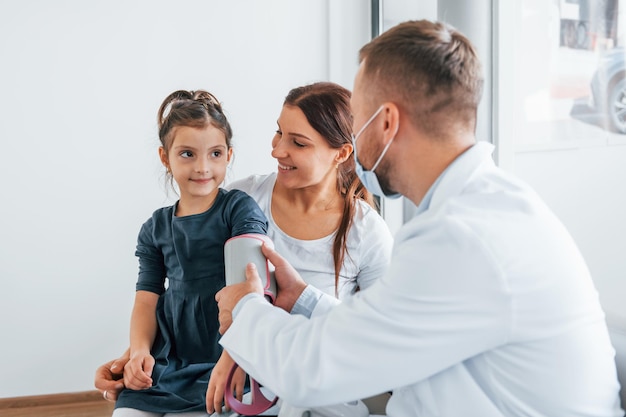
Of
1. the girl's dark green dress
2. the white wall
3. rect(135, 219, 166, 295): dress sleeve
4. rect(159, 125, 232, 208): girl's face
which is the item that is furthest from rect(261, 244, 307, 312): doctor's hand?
the white wall

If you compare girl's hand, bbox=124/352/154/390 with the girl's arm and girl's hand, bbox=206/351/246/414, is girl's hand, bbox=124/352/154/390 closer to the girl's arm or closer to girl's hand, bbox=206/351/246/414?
the girl's arm

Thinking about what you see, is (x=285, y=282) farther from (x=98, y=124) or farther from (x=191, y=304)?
(x=98, y=124)

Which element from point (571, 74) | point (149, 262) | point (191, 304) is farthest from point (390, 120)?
point (571, 74)

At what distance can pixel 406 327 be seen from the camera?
1005 millimetres

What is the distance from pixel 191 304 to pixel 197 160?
345 mm

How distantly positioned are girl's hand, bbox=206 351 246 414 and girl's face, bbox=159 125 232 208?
17.8 inches

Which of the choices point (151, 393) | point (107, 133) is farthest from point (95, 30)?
point (151, 393)

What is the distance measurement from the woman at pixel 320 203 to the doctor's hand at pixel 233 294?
44 centimetres

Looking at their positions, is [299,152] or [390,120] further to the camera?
[299,152]

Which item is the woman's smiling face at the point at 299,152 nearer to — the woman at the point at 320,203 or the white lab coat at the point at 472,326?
the woman at the point at 320,203

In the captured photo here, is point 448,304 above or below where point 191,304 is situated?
above

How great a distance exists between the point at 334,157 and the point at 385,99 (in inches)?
25.5

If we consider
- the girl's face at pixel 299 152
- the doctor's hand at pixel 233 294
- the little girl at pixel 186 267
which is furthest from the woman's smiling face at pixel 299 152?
the doctor's hand at pixel 233 294

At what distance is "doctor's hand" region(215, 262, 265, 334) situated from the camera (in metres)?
1.35
